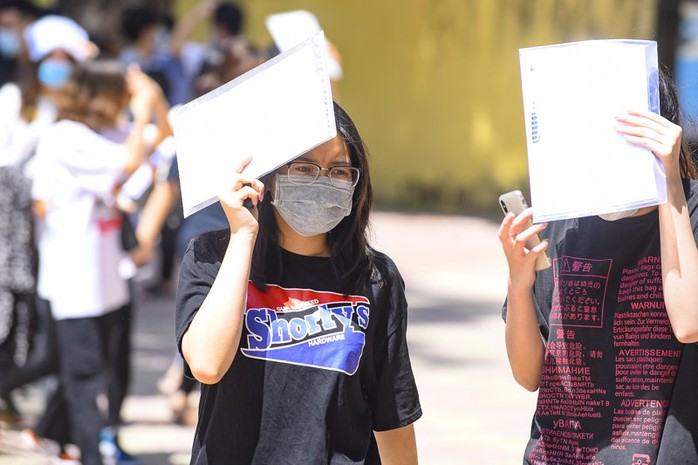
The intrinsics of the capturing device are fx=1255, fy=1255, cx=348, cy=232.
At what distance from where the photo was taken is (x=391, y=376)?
2926 millimetres

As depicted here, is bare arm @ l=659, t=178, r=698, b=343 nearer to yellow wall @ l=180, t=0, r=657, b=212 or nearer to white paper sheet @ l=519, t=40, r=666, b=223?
white paper sheet @ l=519, t=40, r=666, b=223

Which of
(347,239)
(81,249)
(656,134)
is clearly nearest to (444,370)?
(81,249)

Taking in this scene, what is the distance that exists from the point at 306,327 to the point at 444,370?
504 cm

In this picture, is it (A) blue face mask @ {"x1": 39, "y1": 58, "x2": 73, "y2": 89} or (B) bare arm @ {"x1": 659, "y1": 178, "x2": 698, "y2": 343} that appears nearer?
(B) bare arm @ {"x1": 659, "y1": 178, "x2": 698, "y2": 343}

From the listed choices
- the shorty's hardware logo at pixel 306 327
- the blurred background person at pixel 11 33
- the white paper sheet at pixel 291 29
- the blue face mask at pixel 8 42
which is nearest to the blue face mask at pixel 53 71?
the white paper sheet at pixel 291 29

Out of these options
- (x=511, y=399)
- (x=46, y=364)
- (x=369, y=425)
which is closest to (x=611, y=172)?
(x=369, y=425)

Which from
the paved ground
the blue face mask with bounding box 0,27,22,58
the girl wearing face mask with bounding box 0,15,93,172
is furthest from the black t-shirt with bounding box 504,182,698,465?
the blue face mask with bounding box 0,27,22,58

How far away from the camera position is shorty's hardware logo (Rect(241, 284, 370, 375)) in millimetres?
2783

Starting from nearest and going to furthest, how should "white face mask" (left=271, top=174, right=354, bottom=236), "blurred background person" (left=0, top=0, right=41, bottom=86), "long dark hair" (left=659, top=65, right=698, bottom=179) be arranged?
1. "long dark hair" (left=659, top=65, right=698, bottom=179)
2. "white face mask" (left=271, top=174, right=354, bottom=236)
3. "blurred background person" (left=0, top=0, right=41, bottom=86)

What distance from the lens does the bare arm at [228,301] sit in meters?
2.66

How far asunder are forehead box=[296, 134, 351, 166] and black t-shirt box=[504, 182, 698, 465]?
0.55 meters

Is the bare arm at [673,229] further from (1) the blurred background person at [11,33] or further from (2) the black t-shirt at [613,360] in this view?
(1) the blurred background person at [11,33]

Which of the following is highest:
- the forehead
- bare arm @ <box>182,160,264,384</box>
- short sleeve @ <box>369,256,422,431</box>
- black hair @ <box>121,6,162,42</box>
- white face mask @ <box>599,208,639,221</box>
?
black hair @ <box>121,6,162,42</box>

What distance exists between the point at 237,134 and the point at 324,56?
0.26 m
